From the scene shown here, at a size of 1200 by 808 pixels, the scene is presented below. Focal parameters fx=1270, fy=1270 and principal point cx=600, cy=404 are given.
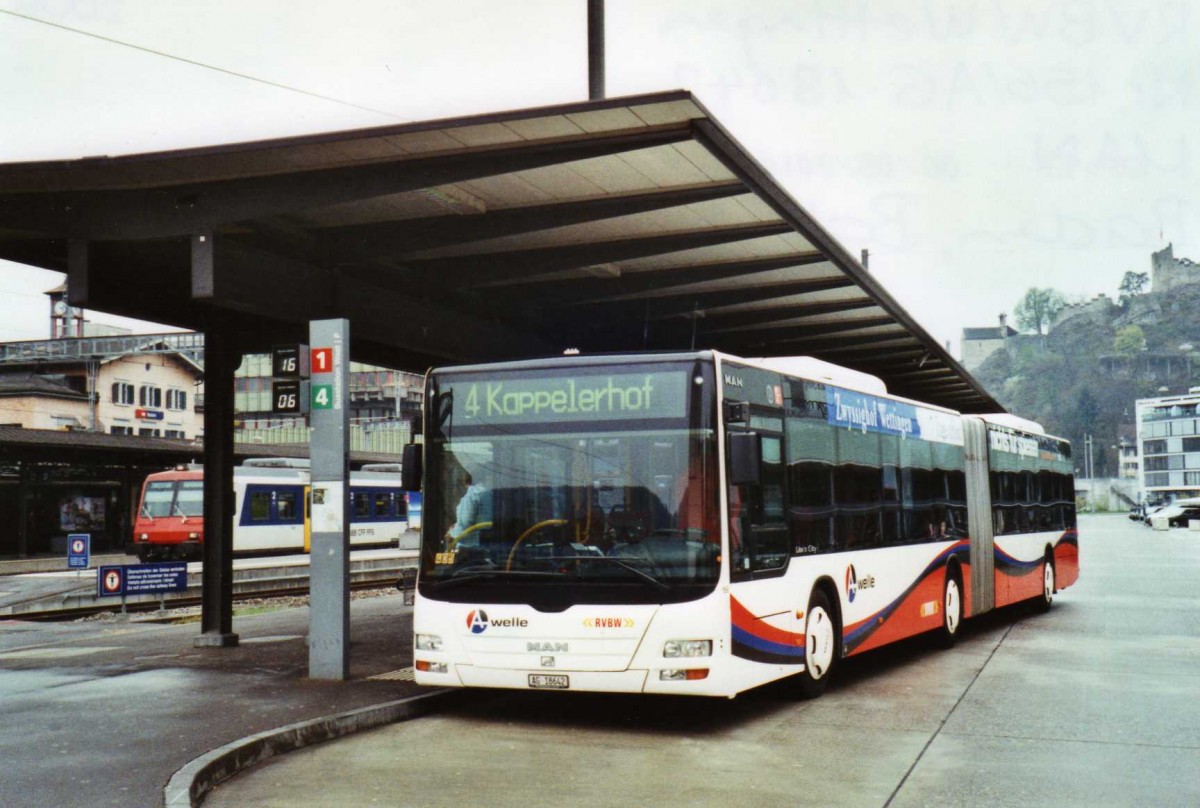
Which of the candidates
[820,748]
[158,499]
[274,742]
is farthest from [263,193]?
[158,499]

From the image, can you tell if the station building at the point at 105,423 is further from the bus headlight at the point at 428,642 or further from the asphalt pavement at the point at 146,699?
the bus headlight at the point at 428,642

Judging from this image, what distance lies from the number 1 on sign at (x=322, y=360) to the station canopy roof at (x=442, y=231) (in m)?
0.76

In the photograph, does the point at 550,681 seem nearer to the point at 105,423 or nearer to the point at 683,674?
the point at 683,674

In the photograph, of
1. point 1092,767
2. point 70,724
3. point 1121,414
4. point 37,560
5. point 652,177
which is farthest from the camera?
point 1121,414

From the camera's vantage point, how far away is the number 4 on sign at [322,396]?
37.4ft

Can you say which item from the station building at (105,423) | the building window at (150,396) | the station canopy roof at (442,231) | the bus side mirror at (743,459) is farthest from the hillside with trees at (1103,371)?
the bus side mirror at (743,459)

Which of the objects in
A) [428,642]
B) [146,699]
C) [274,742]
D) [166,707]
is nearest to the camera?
[274,742]

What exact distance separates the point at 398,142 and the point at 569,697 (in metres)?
5.03

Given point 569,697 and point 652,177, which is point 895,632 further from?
point 652,177

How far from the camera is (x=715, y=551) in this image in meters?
9.09

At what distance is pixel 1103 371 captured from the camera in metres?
188

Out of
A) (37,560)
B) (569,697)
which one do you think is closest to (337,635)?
(569,697)

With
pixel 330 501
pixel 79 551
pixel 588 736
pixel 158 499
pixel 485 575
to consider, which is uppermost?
pixel 158 499

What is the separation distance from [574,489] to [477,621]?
1.22 m
